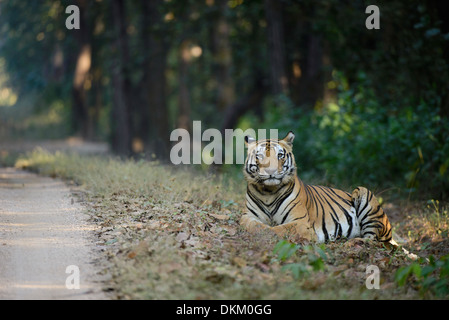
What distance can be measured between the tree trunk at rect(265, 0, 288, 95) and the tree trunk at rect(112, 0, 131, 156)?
6.34 m

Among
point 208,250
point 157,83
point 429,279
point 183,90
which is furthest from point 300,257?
point 183,90

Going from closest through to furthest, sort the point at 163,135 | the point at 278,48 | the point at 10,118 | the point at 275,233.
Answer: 1. the point at 275,233
2. the point at 278,48
3. the point at 163,135
4. the point at 10,118

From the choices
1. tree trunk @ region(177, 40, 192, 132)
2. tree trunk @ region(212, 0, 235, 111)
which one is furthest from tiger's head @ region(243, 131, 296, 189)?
tree trunk @ region(177, 40, 192, 132)

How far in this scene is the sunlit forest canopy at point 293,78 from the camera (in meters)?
12.7

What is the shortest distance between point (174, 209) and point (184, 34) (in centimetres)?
1623

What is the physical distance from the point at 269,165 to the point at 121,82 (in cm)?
1640

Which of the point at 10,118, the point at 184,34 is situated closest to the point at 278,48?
the point at 184,34

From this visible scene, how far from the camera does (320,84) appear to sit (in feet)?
66.3

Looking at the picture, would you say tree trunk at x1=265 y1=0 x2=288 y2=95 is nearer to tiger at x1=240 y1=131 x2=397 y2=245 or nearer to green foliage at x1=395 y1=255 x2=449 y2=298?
tiger at x1=240 y1=131 x2=397 y2=245

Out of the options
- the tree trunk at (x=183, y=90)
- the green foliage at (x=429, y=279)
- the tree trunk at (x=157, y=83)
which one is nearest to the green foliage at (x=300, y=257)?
the green foliage at (x=429, y=279)

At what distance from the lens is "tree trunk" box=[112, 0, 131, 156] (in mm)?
22578

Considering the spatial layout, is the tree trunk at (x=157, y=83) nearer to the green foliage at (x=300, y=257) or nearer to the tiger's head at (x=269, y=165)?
the tiger's head at (x=269, y=165)
